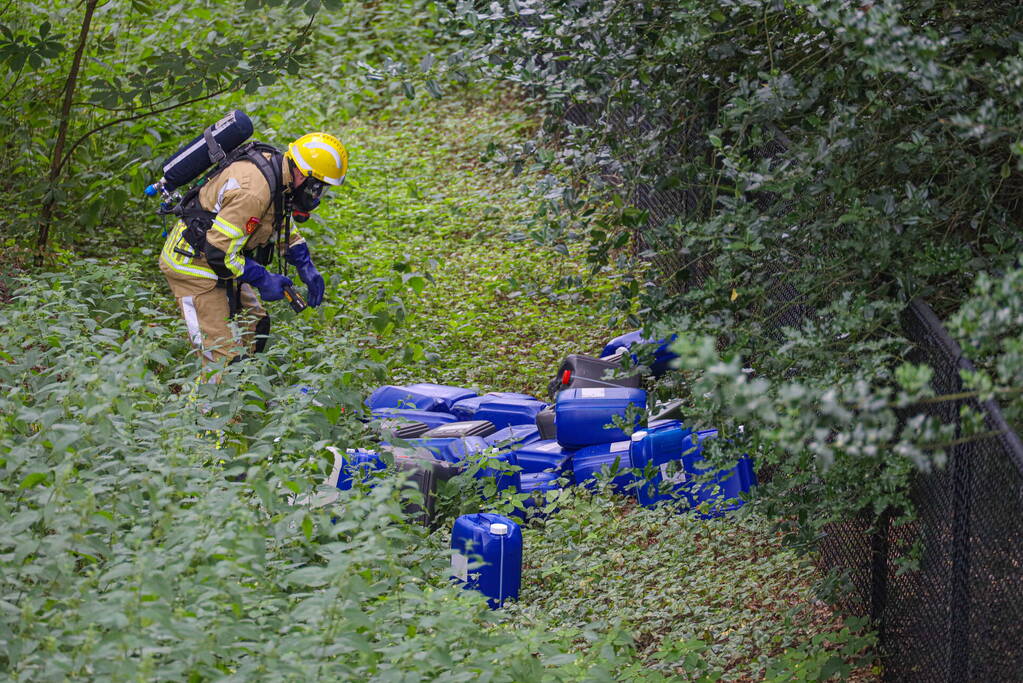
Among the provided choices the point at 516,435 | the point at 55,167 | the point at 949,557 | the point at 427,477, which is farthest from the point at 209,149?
the point at 949,557

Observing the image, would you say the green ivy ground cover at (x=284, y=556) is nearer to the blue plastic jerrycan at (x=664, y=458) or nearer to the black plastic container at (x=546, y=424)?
the blue plastic jerrycan at (x=664, y=458)

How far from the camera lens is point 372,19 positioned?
48.1 feet

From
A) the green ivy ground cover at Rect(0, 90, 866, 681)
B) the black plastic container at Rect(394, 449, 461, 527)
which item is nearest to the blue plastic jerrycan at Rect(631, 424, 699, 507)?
the green ivy ground cover at Rect(0, 90, 866, 681)

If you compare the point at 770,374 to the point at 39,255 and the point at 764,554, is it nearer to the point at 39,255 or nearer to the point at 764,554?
the point at 764,554

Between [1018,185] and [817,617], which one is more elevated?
[1018,185]

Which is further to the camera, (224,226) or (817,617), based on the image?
(224,226)

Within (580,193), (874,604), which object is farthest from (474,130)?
(874,604)

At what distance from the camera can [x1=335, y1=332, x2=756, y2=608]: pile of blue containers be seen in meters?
4.63

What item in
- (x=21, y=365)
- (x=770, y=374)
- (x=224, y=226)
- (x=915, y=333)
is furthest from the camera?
(x=224, y=226)

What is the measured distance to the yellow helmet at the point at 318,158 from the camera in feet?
21.1

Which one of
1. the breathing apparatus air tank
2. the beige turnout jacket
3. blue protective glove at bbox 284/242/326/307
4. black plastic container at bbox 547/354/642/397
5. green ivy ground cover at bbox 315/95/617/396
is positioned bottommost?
green ivy ground cover at bbox 315/95/617/396

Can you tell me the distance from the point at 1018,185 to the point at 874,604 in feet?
5.57

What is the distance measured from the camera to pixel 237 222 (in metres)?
6.36

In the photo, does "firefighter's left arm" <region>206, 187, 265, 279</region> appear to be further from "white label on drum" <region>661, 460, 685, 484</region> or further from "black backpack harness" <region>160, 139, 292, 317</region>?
"white label on drum" <region>661, 460, 685, 484</region>
